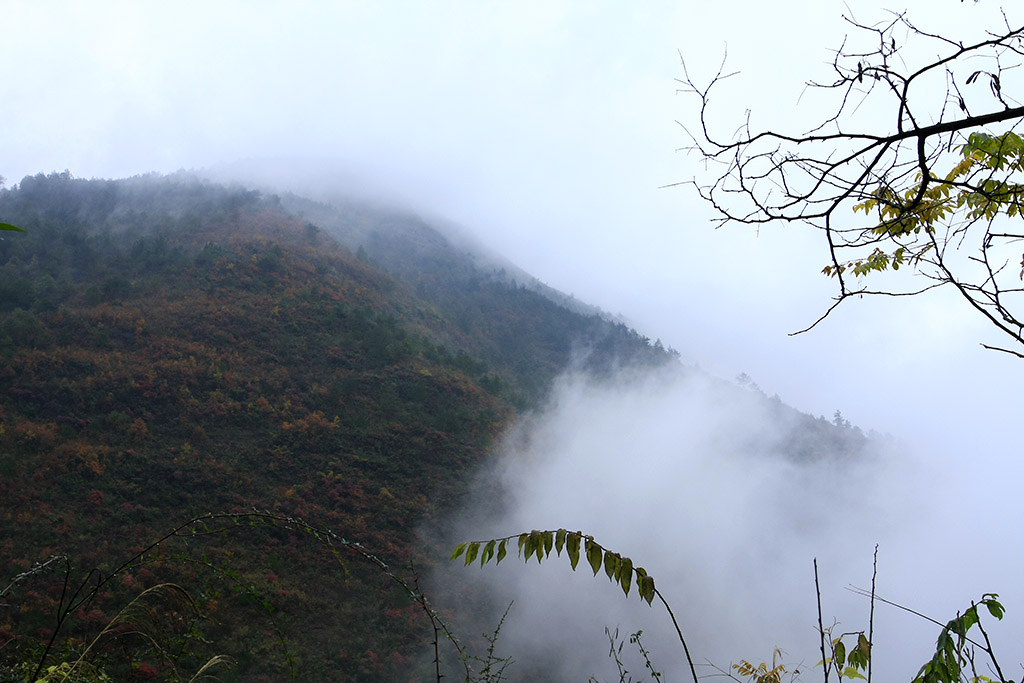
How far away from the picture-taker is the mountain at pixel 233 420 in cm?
969

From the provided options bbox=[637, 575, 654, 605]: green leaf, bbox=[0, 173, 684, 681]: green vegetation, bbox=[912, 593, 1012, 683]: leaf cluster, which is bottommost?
bbox=[0, 173, 684, 681]: green vegetation

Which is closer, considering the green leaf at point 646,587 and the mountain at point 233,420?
the green leaf at point 646,587

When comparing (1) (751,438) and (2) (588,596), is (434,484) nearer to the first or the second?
(2) (588,596)

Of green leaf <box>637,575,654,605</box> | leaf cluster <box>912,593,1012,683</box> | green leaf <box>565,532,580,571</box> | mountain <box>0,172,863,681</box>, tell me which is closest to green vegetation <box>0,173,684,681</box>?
mountain <box>0,172,863,681</box>

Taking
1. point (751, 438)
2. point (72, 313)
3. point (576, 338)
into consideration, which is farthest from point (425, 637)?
point (576, 338)

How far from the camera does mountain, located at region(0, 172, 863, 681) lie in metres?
9.69

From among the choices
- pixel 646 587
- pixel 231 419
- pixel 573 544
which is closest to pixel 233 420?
pixel 231 419

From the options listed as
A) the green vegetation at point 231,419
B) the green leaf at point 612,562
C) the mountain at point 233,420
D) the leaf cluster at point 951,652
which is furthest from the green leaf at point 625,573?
the green vegetation at point 231,419

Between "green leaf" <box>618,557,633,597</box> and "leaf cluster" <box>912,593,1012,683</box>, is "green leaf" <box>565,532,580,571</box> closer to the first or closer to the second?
"green leaf" <box>618,557,633,597</box>

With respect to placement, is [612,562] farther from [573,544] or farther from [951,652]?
[951,652]

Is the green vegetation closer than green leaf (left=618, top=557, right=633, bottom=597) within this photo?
No

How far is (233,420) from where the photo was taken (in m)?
15.2

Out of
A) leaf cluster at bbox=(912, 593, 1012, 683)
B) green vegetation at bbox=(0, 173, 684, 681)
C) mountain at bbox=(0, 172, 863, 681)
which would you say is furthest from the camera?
green vegetation at bbox=(0, 173, 684, 681)

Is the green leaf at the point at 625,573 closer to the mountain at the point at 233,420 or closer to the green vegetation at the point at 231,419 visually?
the mountain at the point at 233,420
